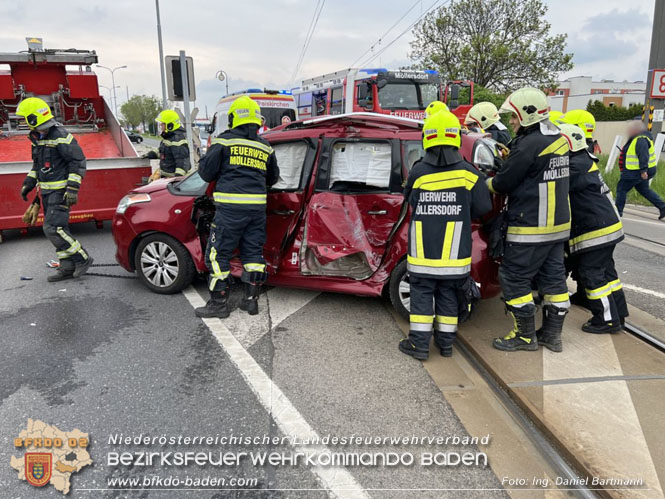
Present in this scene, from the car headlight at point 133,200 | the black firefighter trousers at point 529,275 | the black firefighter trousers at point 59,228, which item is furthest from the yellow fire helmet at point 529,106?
the black firefighter trousers at point 59,228

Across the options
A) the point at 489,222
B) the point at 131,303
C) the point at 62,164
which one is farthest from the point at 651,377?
the point at 62,164

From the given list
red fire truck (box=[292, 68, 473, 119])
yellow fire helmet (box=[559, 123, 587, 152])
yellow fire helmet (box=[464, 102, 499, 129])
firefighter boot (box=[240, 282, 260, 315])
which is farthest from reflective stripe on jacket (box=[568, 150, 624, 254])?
red fire truck (box=[292, 68, 473, 119])

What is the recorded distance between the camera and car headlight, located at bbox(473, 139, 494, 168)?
4148 millimetres

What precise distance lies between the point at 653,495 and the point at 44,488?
287 centimetres

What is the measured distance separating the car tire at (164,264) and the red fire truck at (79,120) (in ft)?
10.4

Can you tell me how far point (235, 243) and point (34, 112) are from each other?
2.87m

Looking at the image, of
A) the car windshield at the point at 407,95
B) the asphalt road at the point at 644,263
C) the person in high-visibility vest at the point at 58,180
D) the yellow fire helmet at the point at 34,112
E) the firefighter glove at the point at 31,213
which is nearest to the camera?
the asphalt road at the point at 644,263

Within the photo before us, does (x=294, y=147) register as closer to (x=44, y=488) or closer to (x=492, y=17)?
(x=44, y=488)

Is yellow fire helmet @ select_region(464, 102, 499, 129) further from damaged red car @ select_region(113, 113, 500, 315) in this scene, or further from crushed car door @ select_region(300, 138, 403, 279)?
crushed car door @ select_region(300, 138, 403, 279)

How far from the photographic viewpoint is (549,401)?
119 inches

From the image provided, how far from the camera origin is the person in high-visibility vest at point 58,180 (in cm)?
562

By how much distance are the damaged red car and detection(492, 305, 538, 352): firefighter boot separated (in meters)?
0.42

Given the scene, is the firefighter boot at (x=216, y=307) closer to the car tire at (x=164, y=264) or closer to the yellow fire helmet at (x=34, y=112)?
the car tire at (x=164, y=264)

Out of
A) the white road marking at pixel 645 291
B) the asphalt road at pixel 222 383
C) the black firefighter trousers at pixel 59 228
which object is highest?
the black firefighter trousers at pixel 59 228
